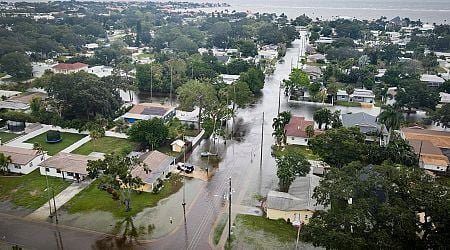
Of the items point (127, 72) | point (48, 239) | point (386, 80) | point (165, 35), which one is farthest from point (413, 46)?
point (48, 239)

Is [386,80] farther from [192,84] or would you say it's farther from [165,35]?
[165,35]

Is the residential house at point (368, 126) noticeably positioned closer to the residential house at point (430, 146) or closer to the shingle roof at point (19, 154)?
the residential house at point (430, 146)

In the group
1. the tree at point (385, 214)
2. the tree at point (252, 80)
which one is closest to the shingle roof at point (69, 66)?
the tree at point (252, 80)

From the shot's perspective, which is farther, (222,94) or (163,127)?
(222,94)

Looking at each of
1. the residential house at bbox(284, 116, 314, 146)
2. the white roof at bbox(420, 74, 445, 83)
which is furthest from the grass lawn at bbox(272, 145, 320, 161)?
the white roof at bbox(420, 74, 445, 83)

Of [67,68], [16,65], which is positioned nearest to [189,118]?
[67,68]

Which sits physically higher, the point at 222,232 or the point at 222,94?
the point at 222,94
